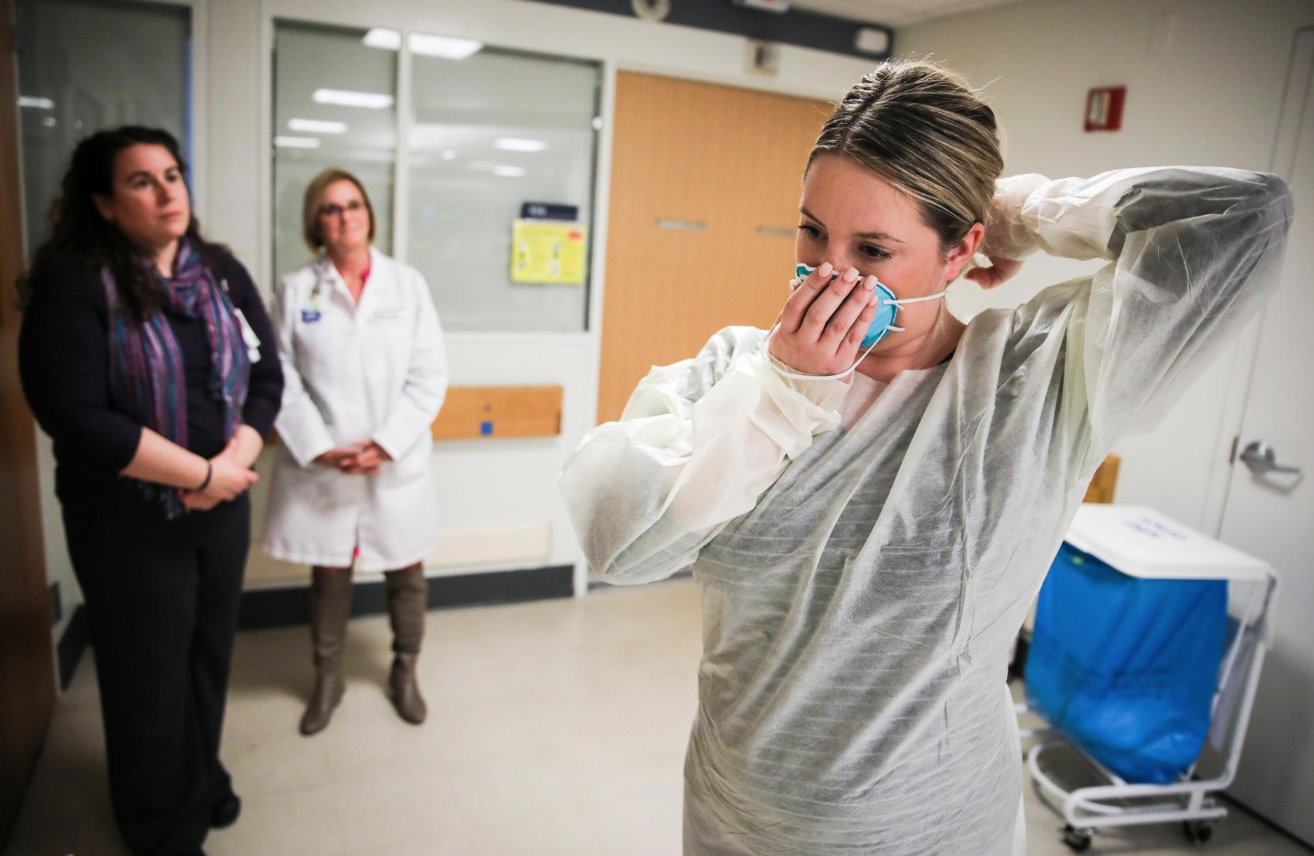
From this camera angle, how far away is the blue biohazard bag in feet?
7.75

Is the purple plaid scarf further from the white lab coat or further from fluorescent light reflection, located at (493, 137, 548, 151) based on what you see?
fluorescent light reflection, located at (493, 137, 548, 151)

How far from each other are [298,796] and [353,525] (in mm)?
772

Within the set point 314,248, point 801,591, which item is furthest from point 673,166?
point 801,591

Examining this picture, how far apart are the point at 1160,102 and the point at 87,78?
348 centimetres

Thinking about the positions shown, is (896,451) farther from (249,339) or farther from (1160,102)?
(1160,102)

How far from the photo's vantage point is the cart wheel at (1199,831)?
8.00 feet

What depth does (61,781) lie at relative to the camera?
234 cm

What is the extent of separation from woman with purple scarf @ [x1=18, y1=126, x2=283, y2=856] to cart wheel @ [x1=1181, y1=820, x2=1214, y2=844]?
260cm

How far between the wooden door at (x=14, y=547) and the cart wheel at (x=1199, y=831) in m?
3.05

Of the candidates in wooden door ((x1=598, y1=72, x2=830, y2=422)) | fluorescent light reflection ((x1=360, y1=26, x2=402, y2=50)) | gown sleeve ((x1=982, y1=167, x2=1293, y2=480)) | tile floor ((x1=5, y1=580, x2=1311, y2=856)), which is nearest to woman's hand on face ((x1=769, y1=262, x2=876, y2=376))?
gown sleeve ((x1=982, y1=167, x2=1293, y2=480))

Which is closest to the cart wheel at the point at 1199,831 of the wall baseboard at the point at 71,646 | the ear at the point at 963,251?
the ear at the point at 963,251

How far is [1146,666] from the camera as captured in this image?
7.81 feet

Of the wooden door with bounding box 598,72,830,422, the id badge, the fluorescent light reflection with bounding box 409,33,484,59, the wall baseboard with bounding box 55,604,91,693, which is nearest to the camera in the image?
the id badge

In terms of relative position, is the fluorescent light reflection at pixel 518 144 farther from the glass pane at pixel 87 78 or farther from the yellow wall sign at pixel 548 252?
the glass pane at pixel 87 78
